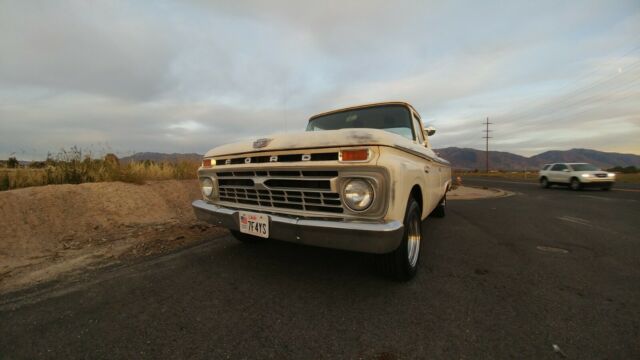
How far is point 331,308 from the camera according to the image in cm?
206

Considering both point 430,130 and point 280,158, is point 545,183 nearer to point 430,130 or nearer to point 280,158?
point 430,130

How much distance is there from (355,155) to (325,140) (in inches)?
10.9

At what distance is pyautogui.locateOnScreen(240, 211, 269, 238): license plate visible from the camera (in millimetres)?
2285

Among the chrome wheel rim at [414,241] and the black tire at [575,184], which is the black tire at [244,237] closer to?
the chrome wheel rim at [414,241]

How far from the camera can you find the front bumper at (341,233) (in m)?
1.89

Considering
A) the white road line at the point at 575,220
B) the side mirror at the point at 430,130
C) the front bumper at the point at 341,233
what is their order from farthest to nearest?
the white road line at the point at 575,220, the side mirror at the point at 430,130, the front bumper at the point at 341,233

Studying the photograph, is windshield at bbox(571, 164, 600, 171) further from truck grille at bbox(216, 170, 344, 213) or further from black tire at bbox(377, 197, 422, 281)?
truck grille at bbox(216, 170, 344, 213)

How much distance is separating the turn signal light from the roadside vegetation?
6383 millimetres

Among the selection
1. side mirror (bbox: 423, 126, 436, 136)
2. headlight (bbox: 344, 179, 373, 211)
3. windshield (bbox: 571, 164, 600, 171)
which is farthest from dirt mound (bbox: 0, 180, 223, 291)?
windshield (bbox: 571, 164, 600, 171)

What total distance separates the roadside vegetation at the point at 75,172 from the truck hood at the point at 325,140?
5392 mm

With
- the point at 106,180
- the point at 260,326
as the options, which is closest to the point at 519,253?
the point at 260,326

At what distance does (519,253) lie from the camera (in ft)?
11.1

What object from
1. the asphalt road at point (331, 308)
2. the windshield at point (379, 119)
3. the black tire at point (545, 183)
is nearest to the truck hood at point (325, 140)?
the windshield at point (379, 119)

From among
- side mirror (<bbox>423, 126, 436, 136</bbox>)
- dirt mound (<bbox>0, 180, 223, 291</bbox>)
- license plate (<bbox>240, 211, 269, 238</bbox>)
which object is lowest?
dirt mound (<bbox>0, 180, 223, 291</bbox>)
